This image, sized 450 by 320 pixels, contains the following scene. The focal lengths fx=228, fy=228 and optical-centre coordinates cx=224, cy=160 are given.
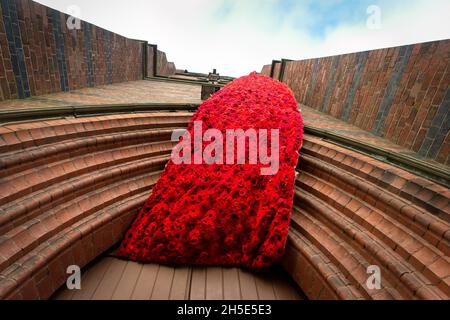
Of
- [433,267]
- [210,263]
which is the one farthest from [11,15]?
[433,267]

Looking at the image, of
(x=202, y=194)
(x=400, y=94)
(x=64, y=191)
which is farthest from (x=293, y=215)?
(x=400, y=94)

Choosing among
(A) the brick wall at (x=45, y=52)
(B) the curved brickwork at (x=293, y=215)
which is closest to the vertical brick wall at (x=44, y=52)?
(A) the brick wall at (x=45, y=52)

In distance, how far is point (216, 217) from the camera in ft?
9.11

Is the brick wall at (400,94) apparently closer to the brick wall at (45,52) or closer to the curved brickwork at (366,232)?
the curved brickwork at (366,232)

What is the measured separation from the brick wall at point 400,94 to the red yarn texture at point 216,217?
5.54ft

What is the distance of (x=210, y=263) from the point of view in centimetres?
274

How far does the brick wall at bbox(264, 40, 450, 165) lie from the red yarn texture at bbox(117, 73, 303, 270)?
1.69m

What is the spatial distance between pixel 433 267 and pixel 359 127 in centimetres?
334

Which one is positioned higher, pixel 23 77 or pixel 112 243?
pixel 23 77

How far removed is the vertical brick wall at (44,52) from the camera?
10.8ft

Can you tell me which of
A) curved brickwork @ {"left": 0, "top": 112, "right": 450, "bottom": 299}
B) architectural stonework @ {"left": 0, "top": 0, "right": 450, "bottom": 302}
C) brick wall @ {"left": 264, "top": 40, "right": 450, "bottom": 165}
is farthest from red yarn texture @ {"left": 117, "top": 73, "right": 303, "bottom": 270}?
brick wall @ {"left": 264, "top": 40, "right": 450, "bottom": 165}

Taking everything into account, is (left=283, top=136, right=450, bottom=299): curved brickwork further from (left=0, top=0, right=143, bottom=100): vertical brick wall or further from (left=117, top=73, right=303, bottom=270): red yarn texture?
(left=0, top=0, right=143, bottom=100): vertical brick wall

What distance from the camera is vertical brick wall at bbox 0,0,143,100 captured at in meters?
3.30

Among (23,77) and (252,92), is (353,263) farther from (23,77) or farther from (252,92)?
(23,77)
